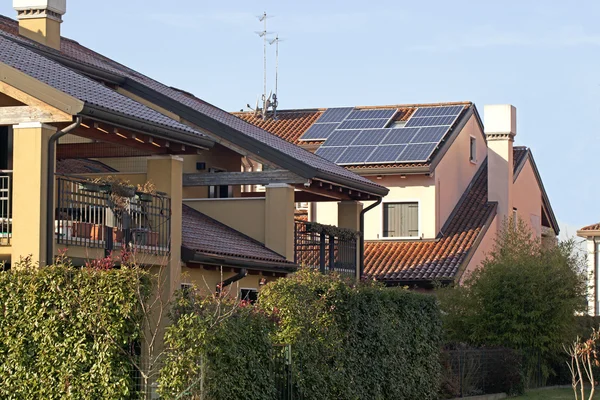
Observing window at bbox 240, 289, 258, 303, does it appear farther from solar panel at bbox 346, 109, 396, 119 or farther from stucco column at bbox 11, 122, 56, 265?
solar panel at bbox 346, 109, 396, 119

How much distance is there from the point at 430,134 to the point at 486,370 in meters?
12.6

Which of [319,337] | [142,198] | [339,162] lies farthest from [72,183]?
[339,162]

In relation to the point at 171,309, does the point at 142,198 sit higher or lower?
higher

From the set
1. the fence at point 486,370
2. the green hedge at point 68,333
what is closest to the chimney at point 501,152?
the fence at point 486,370

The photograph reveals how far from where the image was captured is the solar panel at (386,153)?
38281mm

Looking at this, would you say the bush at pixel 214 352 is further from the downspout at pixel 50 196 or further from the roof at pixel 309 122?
the roof at pixel 309 122

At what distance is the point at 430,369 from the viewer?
2438cm

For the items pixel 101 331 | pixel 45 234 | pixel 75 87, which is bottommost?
pixel 101 331

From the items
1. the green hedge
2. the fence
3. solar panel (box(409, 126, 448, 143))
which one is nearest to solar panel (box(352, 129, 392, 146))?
solar panel (box(409, 126, 448, 143))

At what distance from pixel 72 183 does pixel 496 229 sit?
70.1 ft

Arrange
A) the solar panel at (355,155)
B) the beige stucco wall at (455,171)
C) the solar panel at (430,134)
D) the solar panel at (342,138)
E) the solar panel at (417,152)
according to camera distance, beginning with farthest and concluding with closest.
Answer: the solar panel at (342,138) < the beige stucco wall at (455,171) < the solar panel at (430,134) < the solar panel at (355,155) < the solar panel at (417,152)

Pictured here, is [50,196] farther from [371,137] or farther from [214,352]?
[371,137]

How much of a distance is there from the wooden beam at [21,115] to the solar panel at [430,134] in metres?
22.0

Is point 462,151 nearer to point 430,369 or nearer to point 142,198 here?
point 430,369
